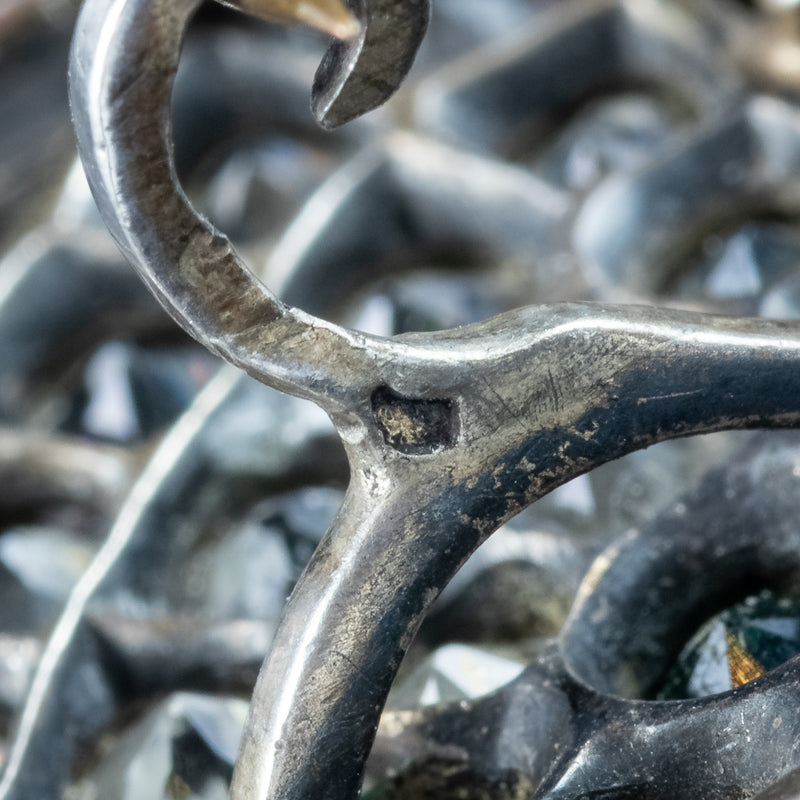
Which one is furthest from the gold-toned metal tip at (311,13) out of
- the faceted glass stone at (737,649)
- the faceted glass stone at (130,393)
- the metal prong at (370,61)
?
the faceted glass stone at (130,393)

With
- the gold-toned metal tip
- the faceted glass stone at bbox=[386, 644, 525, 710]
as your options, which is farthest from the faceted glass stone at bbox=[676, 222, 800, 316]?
the gold-toned metal tip

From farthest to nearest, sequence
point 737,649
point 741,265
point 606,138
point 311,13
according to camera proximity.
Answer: point 606,138 < point 741,265 < point 737,649 < point 311,13

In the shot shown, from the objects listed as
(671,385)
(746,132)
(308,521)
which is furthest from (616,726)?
(746,132)

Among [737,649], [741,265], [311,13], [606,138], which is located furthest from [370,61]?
[606,138]

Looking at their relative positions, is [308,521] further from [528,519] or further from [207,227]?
[207,227]

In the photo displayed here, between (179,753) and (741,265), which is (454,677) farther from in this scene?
(741,265)

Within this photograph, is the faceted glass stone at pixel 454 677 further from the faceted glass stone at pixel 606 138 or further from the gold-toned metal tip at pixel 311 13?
the faceted glass stone at pixel 606 138
